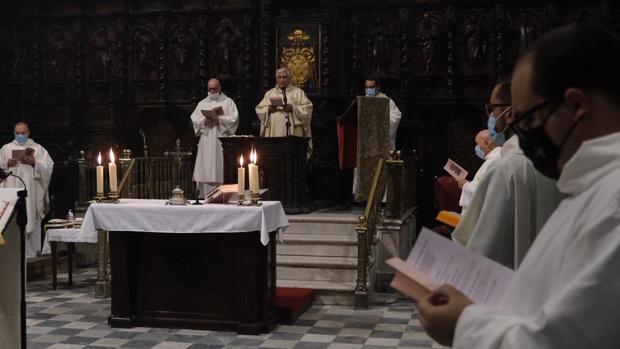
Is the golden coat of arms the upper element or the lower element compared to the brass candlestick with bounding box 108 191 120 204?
upper

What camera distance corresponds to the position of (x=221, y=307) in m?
7.32

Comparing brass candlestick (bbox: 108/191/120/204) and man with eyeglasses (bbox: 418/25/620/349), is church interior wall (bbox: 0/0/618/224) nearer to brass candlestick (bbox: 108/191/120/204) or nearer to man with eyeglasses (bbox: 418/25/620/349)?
brass candlestick (bbox: 108/191/120/204)

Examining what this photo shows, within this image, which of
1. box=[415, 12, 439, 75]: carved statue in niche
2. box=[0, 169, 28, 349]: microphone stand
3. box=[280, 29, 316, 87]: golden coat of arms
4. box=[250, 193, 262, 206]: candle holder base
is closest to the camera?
box=[0, 169, 28, 349]: microphone stand

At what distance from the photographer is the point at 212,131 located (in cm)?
1234

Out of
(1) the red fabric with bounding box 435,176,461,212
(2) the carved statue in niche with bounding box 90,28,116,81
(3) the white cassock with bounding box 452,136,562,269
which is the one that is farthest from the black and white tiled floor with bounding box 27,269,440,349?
(2) the carved statue in niche with bounding box 90,28,116,81

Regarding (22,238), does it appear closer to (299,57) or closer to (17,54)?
(299,57)

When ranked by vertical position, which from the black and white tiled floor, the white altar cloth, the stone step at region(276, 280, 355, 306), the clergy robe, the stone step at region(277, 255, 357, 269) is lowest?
the black and white tiled floor

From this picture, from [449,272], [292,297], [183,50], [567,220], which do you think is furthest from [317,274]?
[567,220]

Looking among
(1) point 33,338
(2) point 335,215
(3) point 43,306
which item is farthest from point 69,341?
(2) point 335,215

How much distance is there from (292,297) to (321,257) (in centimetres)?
136

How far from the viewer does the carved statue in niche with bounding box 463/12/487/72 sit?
41.9 ft

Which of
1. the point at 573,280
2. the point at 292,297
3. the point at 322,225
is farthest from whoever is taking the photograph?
the point at 322,225

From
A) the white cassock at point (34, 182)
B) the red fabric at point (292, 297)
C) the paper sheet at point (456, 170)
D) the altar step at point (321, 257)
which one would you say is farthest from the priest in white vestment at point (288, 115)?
the paper sheet at point (456, 170)

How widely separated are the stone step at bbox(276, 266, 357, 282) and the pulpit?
1.34 metres
